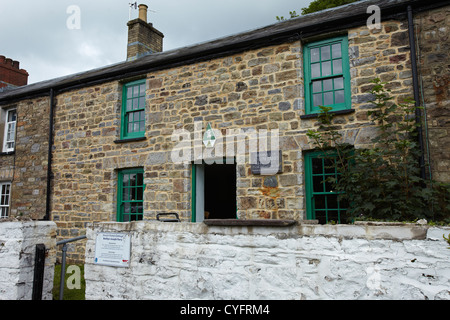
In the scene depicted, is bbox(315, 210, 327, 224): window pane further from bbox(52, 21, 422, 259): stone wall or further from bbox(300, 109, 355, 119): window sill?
bbox(300, 109, 355, 119): window sill

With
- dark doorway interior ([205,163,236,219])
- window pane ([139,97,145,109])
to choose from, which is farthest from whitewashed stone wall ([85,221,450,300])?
dark doorway interior ([205,163,236,219])

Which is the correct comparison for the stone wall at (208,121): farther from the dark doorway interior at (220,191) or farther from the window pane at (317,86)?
the dark doorway interior at (220,191)

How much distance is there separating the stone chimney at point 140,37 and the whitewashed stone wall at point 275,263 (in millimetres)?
7728

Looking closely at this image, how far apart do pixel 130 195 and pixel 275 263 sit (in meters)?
6.12

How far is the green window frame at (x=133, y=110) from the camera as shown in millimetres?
9492

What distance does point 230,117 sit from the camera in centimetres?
797

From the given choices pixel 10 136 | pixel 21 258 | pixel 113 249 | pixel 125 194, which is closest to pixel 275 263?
pixel 113 249

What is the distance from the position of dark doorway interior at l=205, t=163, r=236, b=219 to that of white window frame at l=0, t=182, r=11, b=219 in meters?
6.35

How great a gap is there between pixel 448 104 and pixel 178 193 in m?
5.65

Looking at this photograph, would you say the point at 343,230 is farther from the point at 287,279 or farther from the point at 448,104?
the point at 448,104

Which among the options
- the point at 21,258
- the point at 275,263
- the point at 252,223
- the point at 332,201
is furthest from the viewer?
the point at 332,201

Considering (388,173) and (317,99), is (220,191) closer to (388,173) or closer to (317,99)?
(317,99)

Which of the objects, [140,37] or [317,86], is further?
[140,37]
